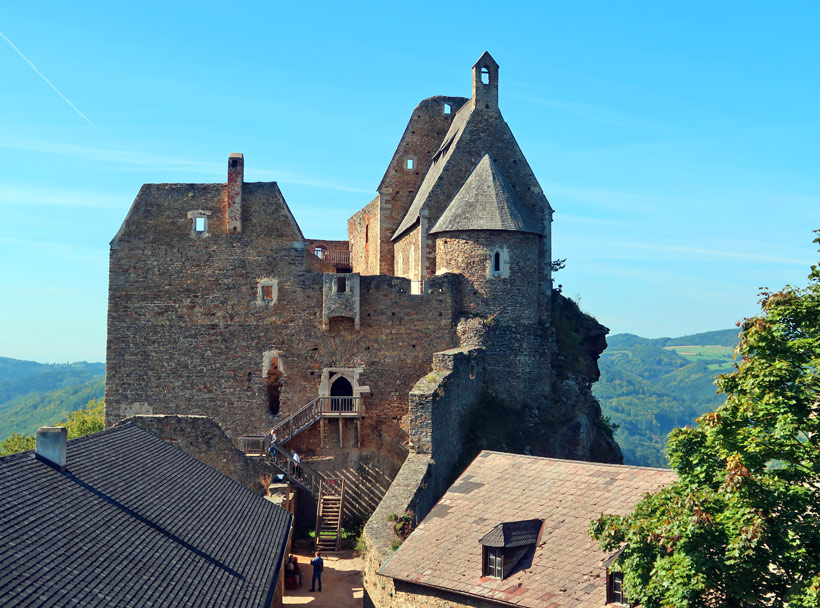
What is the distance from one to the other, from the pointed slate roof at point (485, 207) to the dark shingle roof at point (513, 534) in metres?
16.3

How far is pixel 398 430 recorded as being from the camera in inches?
1371

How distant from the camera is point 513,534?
19844mm

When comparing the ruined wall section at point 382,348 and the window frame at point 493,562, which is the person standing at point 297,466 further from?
the window frame at point 493,562

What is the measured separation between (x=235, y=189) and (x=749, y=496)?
84.4 ft

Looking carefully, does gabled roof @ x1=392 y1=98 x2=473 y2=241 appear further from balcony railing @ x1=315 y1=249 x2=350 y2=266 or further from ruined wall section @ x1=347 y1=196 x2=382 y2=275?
balcony railing @ x1=315 y1=249 x2=350 y2=266

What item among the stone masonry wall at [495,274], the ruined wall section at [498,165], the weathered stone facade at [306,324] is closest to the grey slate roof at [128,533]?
the weathered stone facade at [306,324]

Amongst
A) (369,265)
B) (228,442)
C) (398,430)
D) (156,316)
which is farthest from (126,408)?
(369,265)

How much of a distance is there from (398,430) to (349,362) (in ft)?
10.9

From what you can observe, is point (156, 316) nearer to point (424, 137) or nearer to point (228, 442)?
A: point (228, 442)

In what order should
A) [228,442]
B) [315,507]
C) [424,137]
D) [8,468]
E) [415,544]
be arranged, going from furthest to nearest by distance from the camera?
[424,137]
[315,507]
[228,442]
[415,544]
[8,468]

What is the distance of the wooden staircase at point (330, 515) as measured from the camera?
31516 mm

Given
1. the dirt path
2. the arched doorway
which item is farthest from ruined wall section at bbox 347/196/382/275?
the dirt path

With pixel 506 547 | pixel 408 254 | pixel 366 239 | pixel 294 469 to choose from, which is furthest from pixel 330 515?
pixel 366 239

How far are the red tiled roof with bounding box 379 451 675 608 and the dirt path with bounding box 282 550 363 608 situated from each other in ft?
17.1
